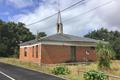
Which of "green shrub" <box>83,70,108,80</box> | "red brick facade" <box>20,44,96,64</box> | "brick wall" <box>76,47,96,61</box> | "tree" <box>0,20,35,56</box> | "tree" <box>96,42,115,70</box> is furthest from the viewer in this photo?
"tree" <box>0,20,35,56</box>

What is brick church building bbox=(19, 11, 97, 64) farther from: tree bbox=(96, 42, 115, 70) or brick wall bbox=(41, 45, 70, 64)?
tree bbox=(96, 42, 115, 70)

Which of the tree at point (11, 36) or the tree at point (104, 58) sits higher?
the tree at point (11, 36)

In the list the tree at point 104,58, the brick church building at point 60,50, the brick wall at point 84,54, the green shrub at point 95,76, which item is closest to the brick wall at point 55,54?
the brick church building at point 60,50

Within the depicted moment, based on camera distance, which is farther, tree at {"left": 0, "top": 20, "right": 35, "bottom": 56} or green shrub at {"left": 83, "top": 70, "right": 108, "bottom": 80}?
tree at {"left": 0, "top": 20, "right": 35, "bottom": 56}

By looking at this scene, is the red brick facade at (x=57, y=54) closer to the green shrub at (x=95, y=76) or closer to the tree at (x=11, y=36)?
the green shrub at (x=95, y=76)

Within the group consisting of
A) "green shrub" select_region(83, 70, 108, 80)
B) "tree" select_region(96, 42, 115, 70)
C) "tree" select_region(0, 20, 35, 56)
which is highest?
"tree" select_region(0, 20, 35, 56)

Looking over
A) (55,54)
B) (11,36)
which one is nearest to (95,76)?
(55,54)

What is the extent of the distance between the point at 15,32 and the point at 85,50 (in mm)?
45820

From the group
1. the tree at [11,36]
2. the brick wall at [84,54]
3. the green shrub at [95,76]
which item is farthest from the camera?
the tree at [11,36]

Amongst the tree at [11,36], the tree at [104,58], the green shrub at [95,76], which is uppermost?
the tree at [11,36]

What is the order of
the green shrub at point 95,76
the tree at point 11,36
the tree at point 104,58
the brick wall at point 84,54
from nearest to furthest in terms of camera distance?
the green shrub at point 95,76
the tree at point 104,58
the brick wall at point 84,54
the tree at point 11,36

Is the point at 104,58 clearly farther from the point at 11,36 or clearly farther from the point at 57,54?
the point at 11,36

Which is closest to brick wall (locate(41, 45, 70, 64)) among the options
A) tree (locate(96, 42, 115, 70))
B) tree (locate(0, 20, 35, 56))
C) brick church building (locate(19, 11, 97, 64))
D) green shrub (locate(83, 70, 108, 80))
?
brick church building (locate(19, 11, 97, 64))

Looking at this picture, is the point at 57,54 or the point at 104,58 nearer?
the point at 104,58
